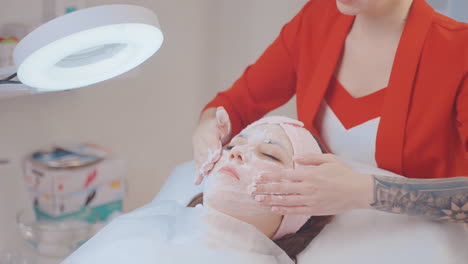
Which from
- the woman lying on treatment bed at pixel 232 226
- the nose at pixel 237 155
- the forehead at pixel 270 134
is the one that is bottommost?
the woman lying on treatment bed at pixel 232 226

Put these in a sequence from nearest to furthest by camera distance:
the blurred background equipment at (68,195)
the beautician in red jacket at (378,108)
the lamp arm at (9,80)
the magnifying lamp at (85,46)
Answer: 1. the magnifying lamp at (85,46)
2. the lamp arm at (9,80)
3. the beautician in red jacket at (378,108)
4. the blurred background equipment at (68,195)

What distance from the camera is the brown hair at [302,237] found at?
4.00ft

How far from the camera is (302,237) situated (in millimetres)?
1235

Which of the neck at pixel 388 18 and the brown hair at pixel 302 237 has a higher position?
the neck at pixel 388 18

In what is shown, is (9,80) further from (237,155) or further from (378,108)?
(378,108)

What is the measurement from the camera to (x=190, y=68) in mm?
2363

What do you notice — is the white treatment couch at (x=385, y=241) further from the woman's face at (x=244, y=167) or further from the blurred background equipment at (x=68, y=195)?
the blurred background equipment at (x=68, y=195)

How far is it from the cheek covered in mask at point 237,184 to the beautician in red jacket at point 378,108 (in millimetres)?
72

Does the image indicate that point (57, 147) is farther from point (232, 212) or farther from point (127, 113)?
point (232, 212)

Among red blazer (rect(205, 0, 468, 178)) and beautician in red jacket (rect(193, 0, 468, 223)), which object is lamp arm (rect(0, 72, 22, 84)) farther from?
red blazer (rect(205, 0, 468, 178))

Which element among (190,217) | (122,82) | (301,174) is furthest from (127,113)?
(301,174)

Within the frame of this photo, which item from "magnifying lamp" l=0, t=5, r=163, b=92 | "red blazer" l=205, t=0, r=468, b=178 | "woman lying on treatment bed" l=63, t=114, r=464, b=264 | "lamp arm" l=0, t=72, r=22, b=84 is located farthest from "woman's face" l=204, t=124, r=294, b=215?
"lamp arm" l=0, t=72, r=22, b=84

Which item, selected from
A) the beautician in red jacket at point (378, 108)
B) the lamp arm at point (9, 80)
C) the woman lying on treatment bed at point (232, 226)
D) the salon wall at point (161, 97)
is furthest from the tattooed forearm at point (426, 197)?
the salon wall at point (161, 97)

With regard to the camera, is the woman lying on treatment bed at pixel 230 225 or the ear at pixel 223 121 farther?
the ear at pixel 223 121
